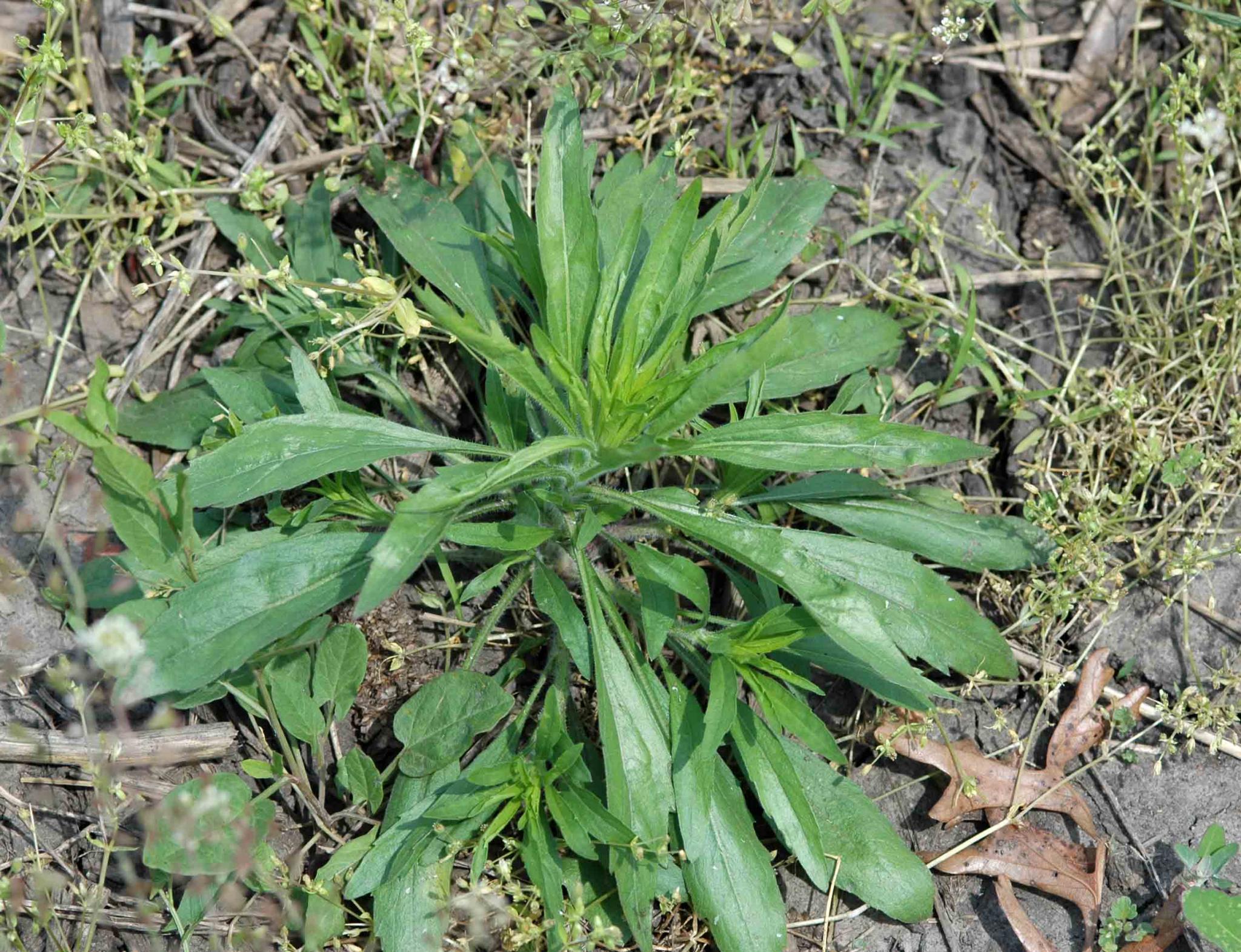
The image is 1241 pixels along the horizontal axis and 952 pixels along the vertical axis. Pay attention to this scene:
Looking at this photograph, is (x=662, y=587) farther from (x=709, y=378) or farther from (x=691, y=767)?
(x=709, y=378)

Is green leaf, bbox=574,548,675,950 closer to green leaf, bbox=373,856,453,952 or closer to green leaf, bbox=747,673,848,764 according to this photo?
green leaf, bbox=747,673,848,764

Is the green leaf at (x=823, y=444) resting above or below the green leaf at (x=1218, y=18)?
below

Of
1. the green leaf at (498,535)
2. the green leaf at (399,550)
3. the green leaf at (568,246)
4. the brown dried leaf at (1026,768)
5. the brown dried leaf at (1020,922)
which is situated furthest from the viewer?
the brown dried leaf at (1026,768)

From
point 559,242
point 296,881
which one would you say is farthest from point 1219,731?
point 296,881

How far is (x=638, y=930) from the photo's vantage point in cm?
266

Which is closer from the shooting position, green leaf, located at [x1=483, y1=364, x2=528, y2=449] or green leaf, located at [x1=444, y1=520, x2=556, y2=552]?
green leaf, located at [x1=444, y1=520, x2=556, y2=552]

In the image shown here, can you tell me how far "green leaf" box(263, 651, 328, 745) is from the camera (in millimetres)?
2826

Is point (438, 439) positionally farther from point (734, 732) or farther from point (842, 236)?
point (842, 236)

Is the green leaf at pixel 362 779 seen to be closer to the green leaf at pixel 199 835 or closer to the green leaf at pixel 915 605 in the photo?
the green leaf at pixel 199 835

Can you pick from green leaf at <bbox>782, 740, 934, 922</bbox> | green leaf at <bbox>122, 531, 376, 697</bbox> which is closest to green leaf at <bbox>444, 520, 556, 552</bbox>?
green leaf at <bbox>122, 531, 376, 697</bbox>

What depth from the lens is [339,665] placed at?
9.29ft

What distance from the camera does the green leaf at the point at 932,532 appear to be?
3.17m

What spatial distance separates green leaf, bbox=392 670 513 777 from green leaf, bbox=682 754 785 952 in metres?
0.61

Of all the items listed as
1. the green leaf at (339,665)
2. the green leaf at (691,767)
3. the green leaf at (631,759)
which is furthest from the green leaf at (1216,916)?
the green leaf at (339,665)
